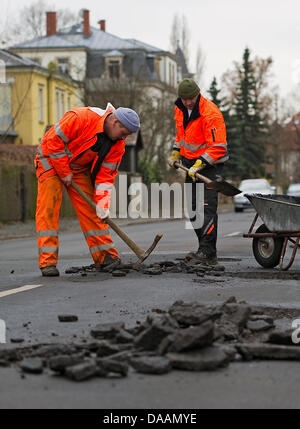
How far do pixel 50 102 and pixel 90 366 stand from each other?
166 ft

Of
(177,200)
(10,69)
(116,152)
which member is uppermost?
(10,69)

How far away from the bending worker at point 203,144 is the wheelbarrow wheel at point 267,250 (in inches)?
19.6

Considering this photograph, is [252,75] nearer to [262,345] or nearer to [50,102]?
[50,102]

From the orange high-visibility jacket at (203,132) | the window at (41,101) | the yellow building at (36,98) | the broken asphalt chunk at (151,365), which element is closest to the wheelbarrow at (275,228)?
the orange high-visibility jacket at (203,132)

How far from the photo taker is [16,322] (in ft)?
19.8

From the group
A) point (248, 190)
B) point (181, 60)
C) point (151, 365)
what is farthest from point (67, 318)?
point (181, 60)

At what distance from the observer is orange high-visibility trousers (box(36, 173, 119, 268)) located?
31.0ft

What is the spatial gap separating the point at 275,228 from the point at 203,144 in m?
1.45

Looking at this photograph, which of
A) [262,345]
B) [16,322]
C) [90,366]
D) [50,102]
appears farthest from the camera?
[50,102]

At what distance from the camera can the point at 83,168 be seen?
32.3 ft

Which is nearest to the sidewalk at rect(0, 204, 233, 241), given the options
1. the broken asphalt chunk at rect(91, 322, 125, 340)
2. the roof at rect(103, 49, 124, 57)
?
the broken asphalt chunk at rect(91, 322, 125, 340)

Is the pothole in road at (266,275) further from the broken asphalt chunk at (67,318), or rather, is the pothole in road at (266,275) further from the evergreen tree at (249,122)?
the evergreen tree at (249,122)

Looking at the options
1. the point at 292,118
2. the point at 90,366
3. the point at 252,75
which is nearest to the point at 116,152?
the point at 90,366

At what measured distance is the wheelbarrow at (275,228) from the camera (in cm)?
951
